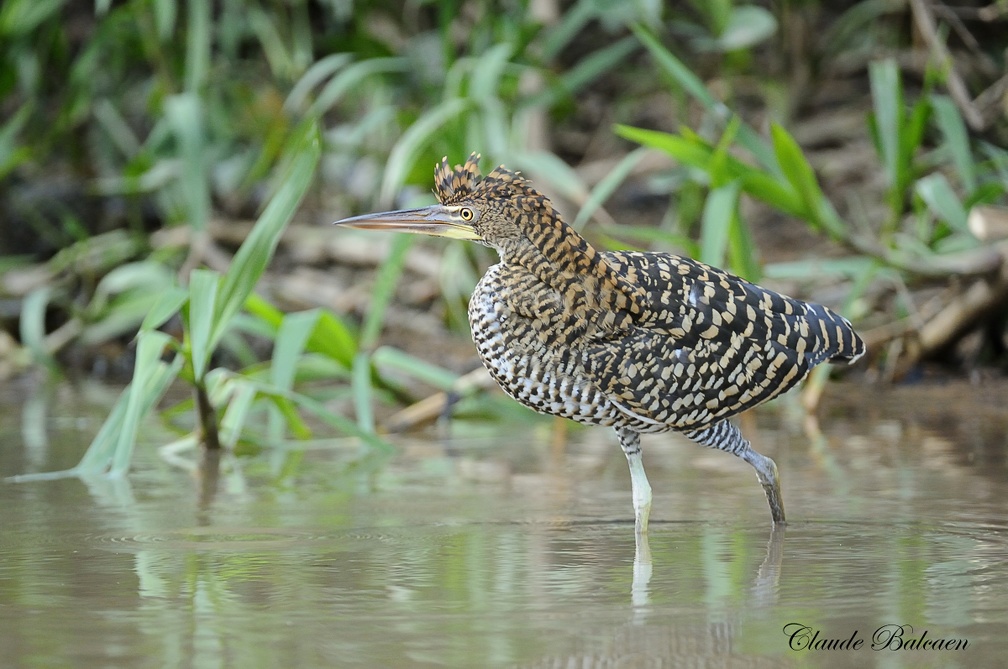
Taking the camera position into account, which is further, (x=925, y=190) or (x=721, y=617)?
(x=925, y=190)

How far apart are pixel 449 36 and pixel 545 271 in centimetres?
452

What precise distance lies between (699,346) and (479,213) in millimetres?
764

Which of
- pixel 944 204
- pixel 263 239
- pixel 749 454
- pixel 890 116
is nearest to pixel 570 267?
pixel 749 454

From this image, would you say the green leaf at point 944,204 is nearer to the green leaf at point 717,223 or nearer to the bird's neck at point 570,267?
the green leaf at point 717,223

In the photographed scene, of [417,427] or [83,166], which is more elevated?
[83,166]

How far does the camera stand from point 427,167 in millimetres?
7801

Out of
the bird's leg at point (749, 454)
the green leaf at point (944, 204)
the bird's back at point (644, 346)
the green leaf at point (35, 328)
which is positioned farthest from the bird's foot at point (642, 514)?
the green leaf at point (35, 328)

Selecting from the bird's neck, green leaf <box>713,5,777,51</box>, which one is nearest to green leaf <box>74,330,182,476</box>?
the bird's neck

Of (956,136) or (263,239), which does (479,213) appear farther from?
(956,136)

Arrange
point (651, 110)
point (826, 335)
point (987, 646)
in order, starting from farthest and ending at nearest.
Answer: point (651, 110) < point (826, 335) < point (987, 646)

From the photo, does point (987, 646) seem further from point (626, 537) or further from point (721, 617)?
point (626, 537)

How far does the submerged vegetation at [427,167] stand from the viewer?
6.36m

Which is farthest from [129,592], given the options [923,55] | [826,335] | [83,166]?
[83,166]

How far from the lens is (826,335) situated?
4.55 metres
